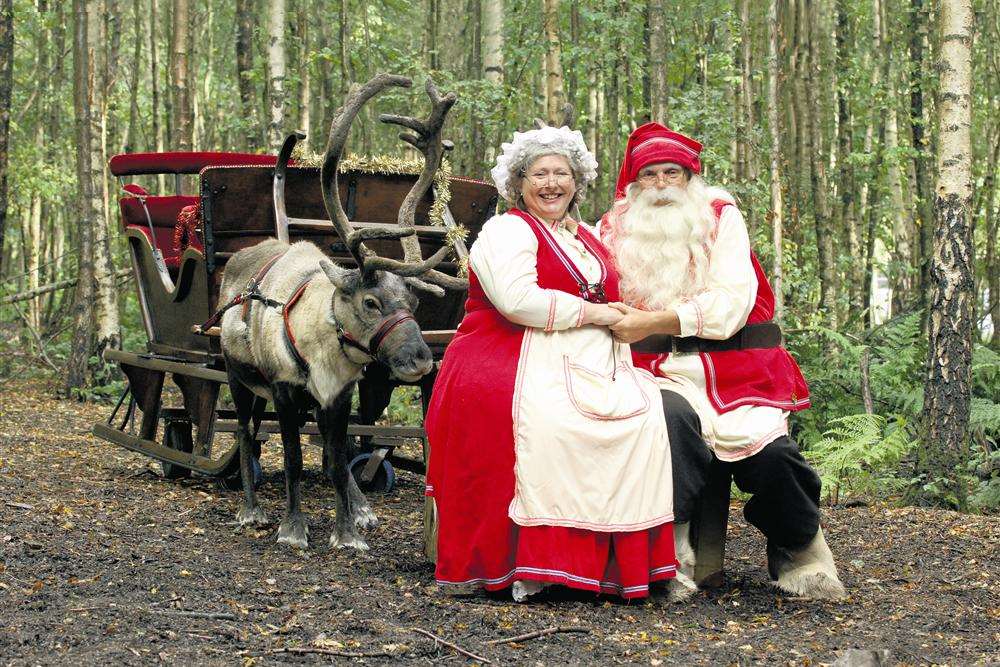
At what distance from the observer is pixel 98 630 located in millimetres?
4086

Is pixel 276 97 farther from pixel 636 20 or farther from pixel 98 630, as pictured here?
pixel 98 630

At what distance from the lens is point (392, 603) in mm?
4684

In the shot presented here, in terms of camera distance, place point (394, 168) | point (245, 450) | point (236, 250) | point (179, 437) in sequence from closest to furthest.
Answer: point (245, 450), point (394, 168), point (236, 250), point (179, 437)

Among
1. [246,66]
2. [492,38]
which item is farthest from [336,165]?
[246,66]

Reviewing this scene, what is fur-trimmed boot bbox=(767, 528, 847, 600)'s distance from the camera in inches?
187

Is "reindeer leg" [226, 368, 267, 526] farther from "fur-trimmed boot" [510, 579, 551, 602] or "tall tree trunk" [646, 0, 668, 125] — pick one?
"tall tree trunk" [646, 0, 668, 125]

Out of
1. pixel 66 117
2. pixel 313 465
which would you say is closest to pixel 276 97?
pixel 313 465

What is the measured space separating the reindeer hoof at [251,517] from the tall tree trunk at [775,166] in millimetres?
5572

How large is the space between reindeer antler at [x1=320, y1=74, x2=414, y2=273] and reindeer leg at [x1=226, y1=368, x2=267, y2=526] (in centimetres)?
127

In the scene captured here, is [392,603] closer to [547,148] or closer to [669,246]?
[669,246]

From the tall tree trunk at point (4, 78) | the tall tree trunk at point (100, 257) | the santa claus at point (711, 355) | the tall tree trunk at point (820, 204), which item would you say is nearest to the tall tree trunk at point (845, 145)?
the tall tree trunk at point (820, 204)

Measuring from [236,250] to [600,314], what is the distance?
11.1ft

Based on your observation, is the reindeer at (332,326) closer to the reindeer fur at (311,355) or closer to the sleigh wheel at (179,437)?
the reindeer fur at (311,355)

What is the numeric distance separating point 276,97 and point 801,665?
407 inches
